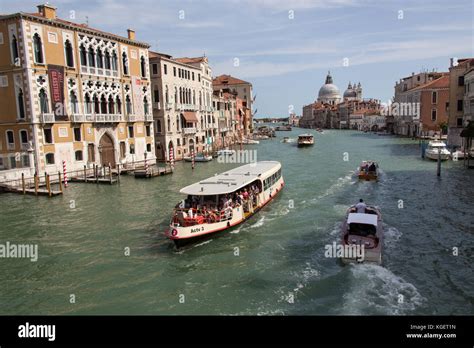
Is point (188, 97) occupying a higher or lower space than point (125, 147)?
higher

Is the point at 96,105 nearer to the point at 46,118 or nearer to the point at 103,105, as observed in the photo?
the point at 103,105

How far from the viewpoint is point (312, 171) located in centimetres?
3428

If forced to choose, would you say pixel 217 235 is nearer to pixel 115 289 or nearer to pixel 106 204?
pixel 115 289

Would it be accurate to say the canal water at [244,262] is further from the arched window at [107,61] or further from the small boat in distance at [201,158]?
the small boat in distance at [201,158]

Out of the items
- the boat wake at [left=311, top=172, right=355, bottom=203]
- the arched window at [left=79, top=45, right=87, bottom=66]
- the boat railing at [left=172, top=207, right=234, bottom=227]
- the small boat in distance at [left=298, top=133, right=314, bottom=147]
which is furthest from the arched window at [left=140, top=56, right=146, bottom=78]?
the small boat in distance at [left=298, top=133, right=314, bottom=147]

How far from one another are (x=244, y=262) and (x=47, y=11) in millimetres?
26444

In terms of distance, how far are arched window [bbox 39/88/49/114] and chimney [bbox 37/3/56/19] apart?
18.6 ft

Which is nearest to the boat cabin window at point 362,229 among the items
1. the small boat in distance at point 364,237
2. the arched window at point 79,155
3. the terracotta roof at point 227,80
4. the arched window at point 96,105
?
Result: the small boat in distance at point 364,237

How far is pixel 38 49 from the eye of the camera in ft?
94.5

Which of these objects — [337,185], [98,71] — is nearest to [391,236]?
[337,185]
